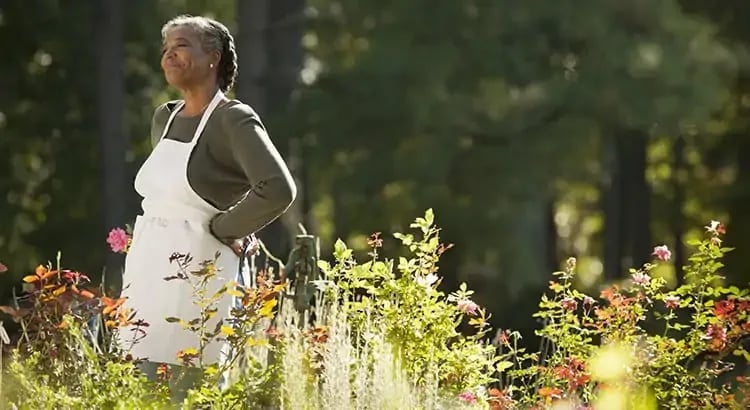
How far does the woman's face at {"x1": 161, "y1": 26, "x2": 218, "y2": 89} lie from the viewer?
13.6 feet

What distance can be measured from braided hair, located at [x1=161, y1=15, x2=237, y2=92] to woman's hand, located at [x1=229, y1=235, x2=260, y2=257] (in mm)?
423

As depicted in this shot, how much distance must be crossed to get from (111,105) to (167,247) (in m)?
11.5

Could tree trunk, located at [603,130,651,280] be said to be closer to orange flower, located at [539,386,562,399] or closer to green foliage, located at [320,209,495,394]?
green foliage, located at [320,209,495,394]

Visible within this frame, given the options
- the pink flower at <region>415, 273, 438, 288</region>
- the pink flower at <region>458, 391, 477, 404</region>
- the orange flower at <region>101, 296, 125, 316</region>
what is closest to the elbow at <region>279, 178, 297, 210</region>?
the orange flower at <region>101, 296, 125, 316</region>

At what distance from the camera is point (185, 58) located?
4.14 metres

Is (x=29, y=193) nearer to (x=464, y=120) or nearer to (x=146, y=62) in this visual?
(x=146, y=62)

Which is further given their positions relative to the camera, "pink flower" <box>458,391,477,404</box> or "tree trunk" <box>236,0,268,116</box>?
"tree trunk" <box>236,0,268,116</box>

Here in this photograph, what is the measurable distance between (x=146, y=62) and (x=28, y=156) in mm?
1691

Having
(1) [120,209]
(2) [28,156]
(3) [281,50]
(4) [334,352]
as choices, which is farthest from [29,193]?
(4) [334,352]

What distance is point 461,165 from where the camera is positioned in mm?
14539

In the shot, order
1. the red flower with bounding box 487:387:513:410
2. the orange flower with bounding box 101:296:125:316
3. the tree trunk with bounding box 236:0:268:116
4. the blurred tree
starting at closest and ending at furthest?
the orange flower with bounding box 101:296:125:316
the red flower with bounding box 487:387:513:410
the blurred tree
the tree trunk with bounding box 236:0:268:116

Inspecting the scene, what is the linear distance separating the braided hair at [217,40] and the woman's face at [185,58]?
0.06 ft

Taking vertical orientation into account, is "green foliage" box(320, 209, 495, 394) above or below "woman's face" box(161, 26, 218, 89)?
below

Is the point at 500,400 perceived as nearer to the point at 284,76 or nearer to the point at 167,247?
the point at 167,247
